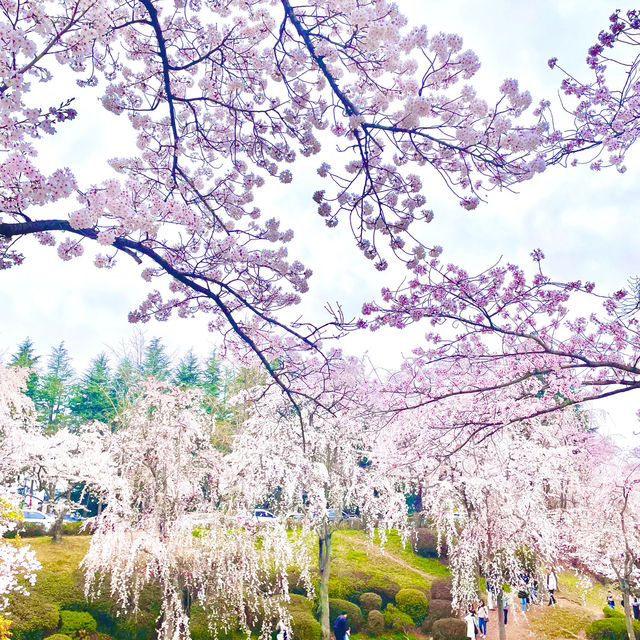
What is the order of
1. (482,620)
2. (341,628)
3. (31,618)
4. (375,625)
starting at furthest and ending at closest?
(375,625)
(482,620)
(341,628)
(31,618)

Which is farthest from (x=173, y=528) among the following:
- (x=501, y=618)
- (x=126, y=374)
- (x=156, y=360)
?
(x=156, y=360)

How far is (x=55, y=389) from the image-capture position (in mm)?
32969

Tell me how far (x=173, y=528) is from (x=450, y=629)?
25.4 feet

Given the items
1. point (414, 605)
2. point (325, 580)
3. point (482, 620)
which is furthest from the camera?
point (414, 605)

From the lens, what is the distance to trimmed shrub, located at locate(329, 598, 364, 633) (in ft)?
41.9

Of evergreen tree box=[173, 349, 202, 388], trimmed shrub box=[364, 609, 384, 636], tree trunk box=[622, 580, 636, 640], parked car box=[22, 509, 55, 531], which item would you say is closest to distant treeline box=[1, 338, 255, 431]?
evergreen tree box=[173, 349, 202, 388]

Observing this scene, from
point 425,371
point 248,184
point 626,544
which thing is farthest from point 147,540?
point 626,544

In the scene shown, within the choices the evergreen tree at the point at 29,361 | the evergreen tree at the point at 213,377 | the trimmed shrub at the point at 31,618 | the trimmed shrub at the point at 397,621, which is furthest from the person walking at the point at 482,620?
the evergreen tree at the point at 29,361

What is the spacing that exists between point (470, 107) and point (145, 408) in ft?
31.1

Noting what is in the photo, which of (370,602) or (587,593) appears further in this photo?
(587,593)

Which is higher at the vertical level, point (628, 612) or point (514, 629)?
point (628, 612)

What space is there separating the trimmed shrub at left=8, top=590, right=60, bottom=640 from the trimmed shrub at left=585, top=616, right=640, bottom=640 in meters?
13.1

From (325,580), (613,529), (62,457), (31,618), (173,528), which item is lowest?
(31,618)

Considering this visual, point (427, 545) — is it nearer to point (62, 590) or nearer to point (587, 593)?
point (587, 593)
